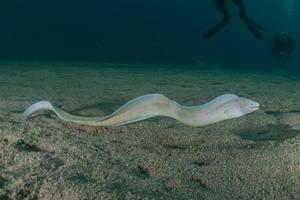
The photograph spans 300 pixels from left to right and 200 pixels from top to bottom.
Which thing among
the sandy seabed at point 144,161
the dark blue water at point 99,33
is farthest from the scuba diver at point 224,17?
the dark blue water at point 99,33

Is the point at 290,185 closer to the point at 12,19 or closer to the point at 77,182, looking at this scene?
the point at 77,182

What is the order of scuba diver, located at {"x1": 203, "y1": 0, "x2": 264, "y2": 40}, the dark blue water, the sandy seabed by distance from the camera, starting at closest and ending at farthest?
the sandy seabed → scuba diver, located at {"x1": 203, "y1": 0, "x2": 264, "y2": 40} → the dark blue water

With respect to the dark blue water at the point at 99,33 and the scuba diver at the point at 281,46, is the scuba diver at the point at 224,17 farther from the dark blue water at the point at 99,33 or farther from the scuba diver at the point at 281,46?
the dark blue water at the point at 99,33

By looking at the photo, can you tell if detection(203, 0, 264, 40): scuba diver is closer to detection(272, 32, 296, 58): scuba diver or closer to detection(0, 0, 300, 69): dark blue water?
detection(272, 32, 296, 58): scuba diver

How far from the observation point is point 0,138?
238 cm

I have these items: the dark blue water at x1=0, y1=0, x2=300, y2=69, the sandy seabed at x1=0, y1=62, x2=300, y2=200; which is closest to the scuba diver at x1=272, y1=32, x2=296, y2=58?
the sandy seabed at x1=0, y1=62, x2=300, y2=200

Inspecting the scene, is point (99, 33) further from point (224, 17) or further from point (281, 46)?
point (224, 17)

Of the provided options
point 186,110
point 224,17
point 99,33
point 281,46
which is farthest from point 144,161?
point 99,33

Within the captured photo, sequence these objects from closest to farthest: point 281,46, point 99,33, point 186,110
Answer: point 186,110 → point 281,46 → point 99,33

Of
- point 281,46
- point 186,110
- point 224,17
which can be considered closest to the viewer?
point 186,110

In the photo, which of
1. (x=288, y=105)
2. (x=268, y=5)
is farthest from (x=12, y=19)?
(x=268, y=5)

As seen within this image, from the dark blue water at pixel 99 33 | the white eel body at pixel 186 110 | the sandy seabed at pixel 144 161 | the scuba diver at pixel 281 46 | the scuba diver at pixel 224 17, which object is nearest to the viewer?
the sandy seabed at pixel 144 161

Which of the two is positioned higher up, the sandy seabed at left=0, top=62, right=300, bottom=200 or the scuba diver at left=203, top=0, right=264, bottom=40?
the scuba diver at left=203, top=0, right=264, bottom=40

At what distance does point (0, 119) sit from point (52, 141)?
2.20 ft
